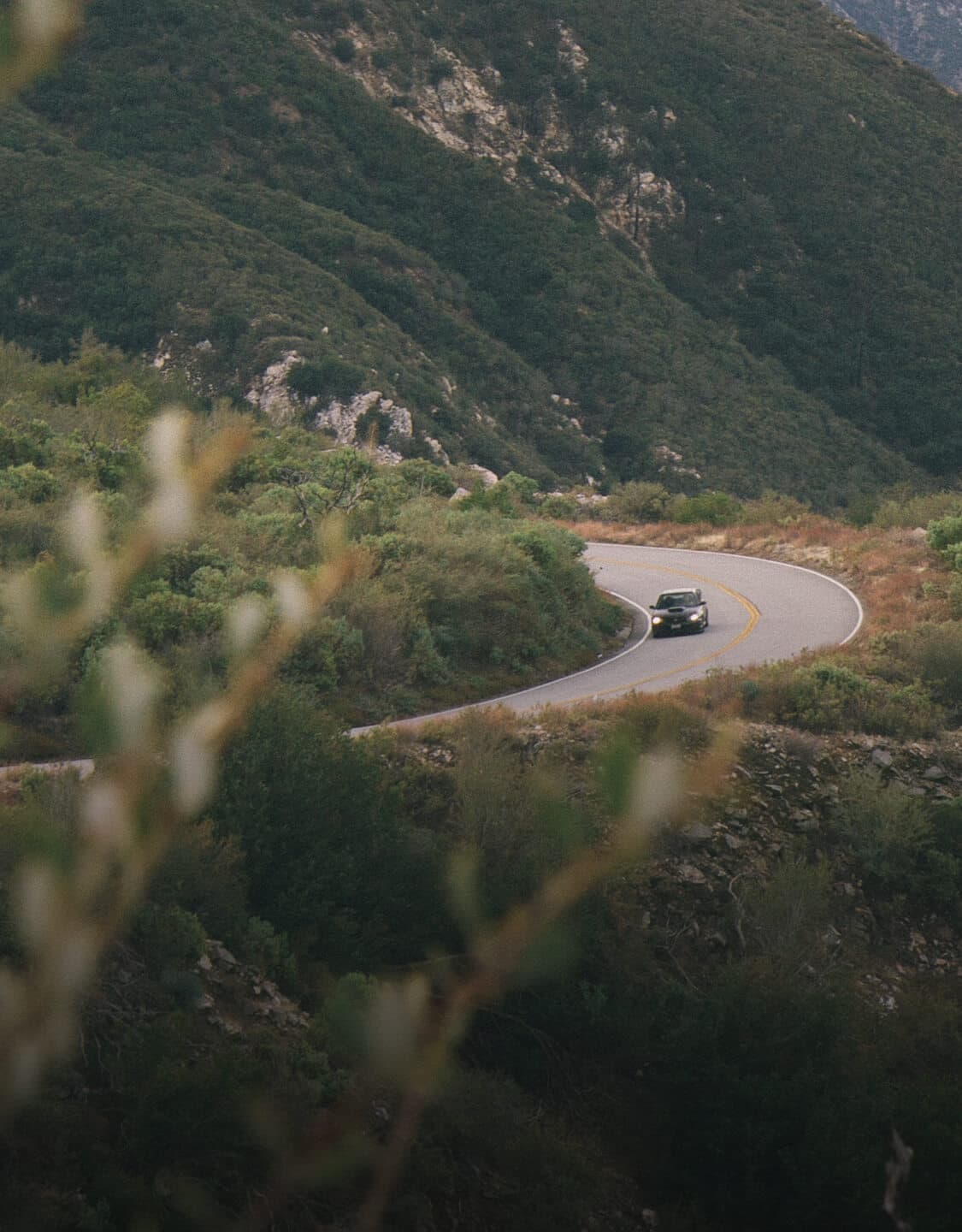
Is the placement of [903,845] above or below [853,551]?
below

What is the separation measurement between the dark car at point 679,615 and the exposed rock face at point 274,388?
2562cm

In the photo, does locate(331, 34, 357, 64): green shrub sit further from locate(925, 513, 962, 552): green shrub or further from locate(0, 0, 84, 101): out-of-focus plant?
locate(0, 0, 84, 101): out-of-focus plant

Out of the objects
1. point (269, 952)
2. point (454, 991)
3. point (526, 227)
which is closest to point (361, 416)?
point (526, 227)

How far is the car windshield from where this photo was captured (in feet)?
97.9

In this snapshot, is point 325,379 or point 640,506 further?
point 325,379

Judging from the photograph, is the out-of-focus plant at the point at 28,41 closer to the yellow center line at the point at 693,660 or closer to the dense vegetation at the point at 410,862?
the dense vegetation at the point at 410,862

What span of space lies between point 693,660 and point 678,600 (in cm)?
399

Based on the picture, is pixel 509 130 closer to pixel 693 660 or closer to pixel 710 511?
pixel 710 511

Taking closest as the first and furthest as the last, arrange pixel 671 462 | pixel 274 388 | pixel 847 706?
1. pixel 847 706
2. pixel 274 388
3. pixel 671 462

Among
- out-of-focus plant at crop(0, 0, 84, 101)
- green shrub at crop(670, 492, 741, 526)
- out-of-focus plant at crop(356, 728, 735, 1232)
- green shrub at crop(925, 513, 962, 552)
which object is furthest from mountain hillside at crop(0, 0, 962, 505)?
out-of-focus plant at crop(0, 0, 84, 101)

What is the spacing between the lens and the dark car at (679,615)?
29.1 metres

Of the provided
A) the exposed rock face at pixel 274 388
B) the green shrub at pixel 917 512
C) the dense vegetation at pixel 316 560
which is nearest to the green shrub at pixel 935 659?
the dense vegetation at pixel 316 560

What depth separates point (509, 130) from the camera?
3201 inches

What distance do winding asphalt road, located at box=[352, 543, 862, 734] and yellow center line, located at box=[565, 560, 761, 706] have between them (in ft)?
0.06
